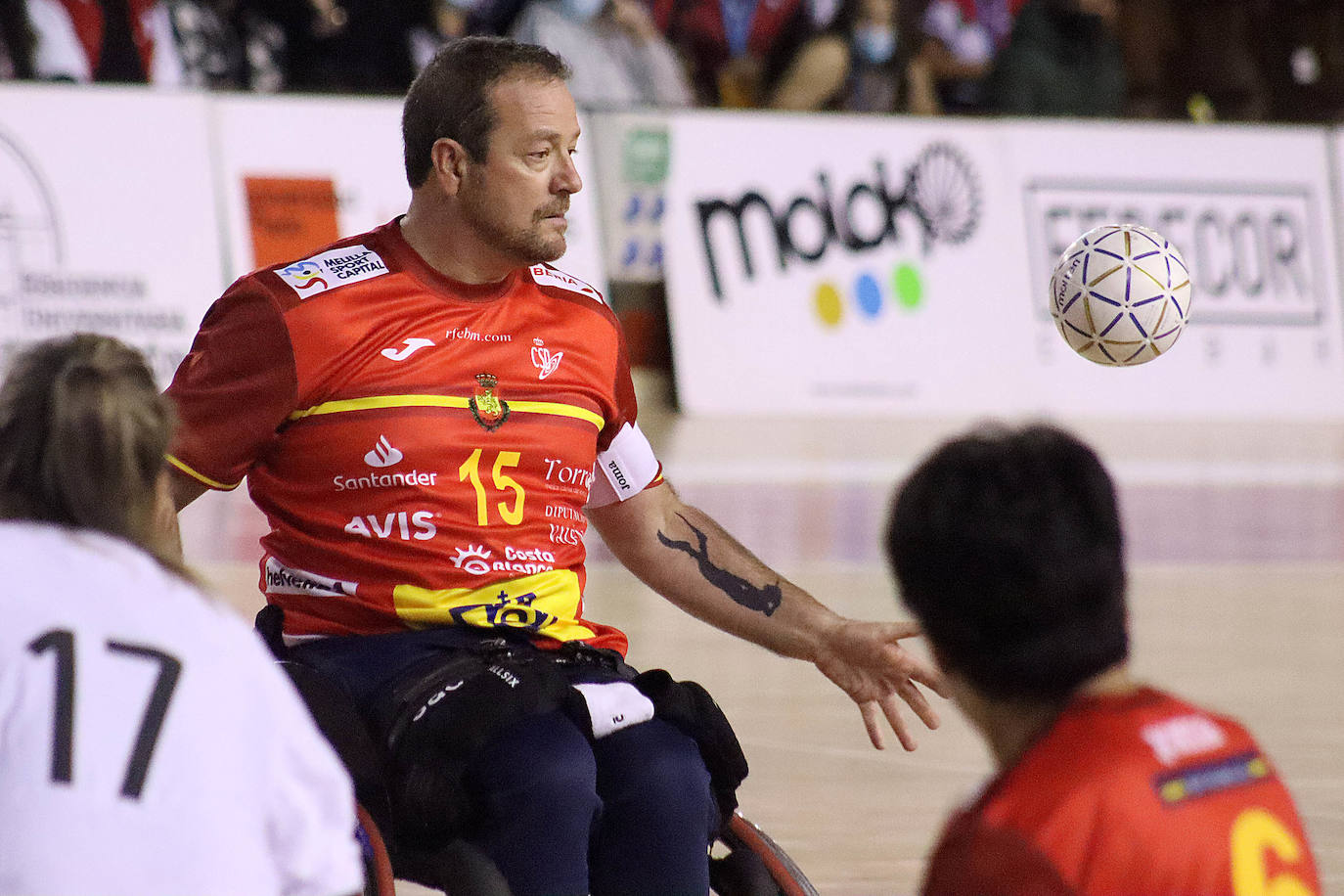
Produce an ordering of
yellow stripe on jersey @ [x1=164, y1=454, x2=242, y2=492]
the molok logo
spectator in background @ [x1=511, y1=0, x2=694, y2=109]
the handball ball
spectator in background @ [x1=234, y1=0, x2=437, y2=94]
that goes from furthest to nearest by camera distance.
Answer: the molok logo < spectator in background @ [x1=511, y1=0, x2=694, y2=109] < spectator in background @ [x1=234, y1=0, x2=437, y2=94] < the handball ball < yellow stripe on jersey @ [x1=164, y1=454, x2=242, y2=492]

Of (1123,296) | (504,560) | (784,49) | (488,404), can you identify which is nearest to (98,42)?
(784,49)

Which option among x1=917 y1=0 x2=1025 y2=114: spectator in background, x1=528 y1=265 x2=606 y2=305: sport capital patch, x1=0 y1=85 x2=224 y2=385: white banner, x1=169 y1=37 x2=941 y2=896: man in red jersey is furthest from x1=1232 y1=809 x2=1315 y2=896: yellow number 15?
x1=917 y1=0 x2=1025 y2=114: spectator in background

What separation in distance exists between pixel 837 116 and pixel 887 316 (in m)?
1.27

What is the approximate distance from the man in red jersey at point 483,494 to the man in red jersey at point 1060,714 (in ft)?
3.74

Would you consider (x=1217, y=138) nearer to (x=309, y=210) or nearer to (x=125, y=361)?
(x=309, y=210)

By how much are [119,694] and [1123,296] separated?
341 centimetres

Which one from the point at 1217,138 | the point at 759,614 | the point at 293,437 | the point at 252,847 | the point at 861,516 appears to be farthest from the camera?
the point at 1217,138

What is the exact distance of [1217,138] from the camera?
13094mm

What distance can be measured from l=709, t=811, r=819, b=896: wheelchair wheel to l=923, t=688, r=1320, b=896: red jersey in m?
1.40

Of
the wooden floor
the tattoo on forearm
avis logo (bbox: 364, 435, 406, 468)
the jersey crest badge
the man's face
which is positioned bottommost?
the wooden floor

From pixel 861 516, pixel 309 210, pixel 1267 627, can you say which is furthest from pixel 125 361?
pixel 309 210

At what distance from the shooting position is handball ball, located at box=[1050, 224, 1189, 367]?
4875mm

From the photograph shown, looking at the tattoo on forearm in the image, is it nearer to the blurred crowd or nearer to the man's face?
the man's face

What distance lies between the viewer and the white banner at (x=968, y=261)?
11945 mm
